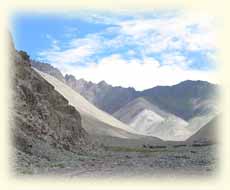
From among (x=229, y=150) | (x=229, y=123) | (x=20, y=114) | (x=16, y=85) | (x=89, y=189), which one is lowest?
(x=89, y=189)

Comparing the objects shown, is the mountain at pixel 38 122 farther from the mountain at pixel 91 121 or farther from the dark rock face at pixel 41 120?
the mountain at pixel 91 121

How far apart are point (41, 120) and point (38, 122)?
2.00 m

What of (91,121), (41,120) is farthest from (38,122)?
(91,121)

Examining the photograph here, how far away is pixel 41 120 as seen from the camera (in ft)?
136

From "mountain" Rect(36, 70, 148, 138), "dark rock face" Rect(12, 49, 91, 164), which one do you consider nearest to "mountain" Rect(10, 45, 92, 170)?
"dark rock face" Rect(12, 49, 91, 164)

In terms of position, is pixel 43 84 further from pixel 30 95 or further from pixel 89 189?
pixel 89 189

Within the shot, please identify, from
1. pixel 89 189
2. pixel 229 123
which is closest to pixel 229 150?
pixel 229 123

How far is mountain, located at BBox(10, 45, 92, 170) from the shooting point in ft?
105

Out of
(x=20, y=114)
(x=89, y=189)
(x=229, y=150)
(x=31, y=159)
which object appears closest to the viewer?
(x=89, y=189)

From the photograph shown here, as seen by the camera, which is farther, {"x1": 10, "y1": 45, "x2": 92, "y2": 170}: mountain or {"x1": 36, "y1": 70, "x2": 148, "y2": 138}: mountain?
{"x1": 36, "y1": 70, "x2": 148, "y2": 138}: mountain

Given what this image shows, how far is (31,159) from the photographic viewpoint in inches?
1126

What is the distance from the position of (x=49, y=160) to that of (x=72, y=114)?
22.8m

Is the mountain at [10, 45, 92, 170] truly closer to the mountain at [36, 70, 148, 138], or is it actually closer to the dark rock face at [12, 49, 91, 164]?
the dark rock face at [12, 49, 91, 164]

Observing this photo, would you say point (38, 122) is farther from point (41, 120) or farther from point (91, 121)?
point (91, 121)
